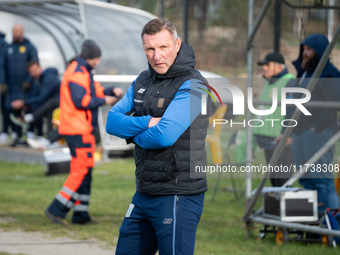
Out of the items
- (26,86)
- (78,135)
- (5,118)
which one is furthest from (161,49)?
(5,118)

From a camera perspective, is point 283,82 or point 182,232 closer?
point 182,232

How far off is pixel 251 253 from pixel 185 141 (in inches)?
101

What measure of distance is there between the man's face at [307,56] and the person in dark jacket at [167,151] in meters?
2.91

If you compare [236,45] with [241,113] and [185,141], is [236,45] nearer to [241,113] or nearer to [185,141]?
[241,113]

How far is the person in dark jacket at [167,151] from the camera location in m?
3.27

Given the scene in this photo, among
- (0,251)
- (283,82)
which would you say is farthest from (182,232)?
(283,82)

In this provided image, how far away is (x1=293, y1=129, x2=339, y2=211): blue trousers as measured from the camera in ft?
19.6

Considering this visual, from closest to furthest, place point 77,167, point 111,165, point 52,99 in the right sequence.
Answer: point 77,167, point 111,165, point 52,99

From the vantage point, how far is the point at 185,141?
3322mm

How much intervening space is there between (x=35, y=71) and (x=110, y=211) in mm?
5747

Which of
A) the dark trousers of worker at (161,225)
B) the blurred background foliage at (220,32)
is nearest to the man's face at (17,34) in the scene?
the dark trousers of worker at (161,225)

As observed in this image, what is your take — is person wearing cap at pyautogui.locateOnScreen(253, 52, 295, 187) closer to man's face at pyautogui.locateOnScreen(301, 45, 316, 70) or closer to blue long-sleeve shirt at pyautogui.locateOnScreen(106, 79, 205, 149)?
man's face at pyautogui.locateOnScreen(301, 45, 316, 70)

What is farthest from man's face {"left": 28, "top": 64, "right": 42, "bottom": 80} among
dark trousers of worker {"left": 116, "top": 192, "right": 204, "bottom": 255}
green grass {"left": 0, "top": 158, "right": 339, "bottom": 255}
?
dark trousers of worker {"left": 116, "top": 192, "right": 204, "bottom": 255}

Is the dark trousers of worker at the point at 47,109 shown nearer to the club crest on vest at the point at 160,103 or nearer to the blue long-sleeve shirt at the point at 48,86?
the blue long-sleeve shirt at the point at 48,86
